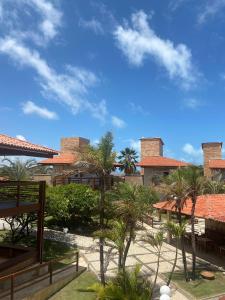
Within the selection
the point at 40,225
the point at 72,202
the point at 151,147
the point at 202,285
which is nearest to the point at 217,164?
the point at 151,147

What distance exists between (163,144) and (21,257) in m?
36.9

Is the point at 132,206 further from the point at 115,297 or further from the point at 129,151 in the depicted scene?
the point at 129,151

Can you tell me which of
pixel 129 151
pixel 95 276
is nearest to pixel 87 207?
pixel 95 276

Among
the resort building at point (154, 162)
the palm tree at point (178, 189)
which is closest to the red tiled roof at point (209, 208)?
the palm tree at point (178, 189)

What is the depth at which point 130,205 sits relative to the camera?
51.6 ft

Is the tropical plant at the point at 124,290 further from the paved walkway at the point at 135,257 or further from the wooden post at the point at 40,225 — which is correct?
the wooden post at the point at 40,225

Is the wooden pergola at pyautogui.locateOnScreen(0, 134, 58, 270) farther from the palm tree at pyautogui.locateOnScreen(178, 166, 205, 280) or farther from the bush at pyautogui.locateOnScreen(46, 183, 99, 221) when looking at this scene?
the bush at pyautogui.locateOnScreen(46, 183, 99, 221)

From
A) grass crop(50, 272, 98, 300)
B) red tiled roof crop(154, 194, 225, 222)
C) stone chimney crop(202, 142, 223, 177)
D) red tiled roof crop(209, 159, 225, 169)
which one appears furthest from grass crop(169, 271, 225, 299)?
stone chimney crop(202, 142, 223, 177)

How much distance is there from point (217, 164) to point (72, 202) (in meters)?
26.0

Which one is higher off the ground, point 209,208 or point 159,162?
point 159,162

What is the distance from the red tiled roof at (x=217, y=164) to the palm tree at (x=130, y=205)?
1215 inches

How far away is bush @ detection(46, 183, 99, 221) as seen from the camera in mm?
25828

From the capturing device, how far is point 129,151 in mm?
50062

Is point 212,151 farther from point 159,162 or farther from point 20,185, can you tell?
point 20,185
